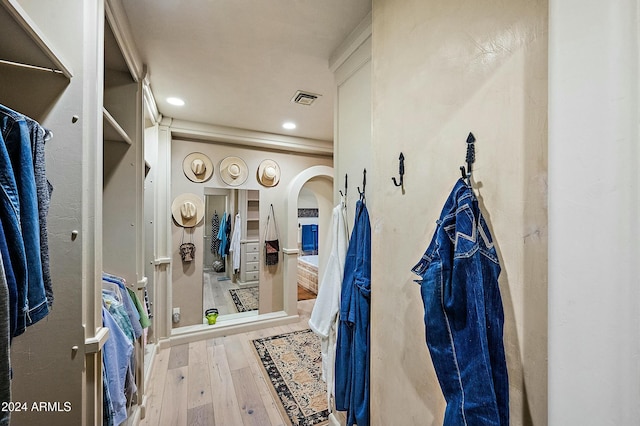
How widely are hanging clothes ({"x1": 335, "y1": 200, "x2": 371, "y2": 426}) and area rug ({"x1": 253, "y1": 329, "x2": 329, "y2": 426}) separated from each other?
68cm

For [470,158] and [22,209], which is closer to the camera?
[22,209]

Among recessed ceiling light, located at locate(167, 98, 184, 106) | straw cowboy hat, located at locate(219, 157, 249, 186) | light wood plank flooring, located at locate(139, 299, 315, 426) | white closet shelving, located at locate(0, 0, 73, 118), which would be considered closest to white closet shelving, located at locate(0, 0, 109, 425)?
white closet shelving, located at locate(0, 0, 73, 118)

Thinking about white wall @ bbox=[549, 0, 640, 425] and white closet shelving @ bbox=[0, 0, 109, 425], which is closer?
white wall @ bbox=[549, 0, 640, 425]

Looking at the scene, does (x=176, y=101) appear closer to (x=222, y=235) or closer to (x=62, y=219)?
(x=222, y=235)

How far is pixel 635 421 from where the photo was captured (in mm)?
346

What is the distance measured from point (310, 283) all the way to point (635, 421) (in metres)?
4.28

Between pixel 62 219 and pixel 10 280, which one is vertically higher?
pixel 62 219

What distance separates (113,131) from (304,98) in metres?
1.37

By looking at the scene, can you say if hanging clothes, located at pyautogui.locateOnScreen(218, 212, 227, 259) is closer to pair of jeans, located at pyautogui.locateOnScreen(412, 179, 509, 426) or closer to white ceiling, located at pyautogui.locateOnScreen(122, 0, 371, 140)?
white ceiling, located at pyautogui.locateOnScreen(122, 0, 371, 140)

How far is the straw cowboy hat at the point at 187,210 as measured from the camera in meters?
2.87

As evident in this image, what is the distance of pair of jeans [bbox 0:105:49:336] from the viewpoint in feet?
1.63

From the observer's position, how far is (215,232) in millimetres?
3105

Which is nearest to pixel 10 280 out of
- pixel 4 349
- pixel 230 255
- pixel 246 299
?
pixel 4 349

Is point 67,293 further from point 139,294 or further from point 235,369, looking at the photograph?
point 235,369
